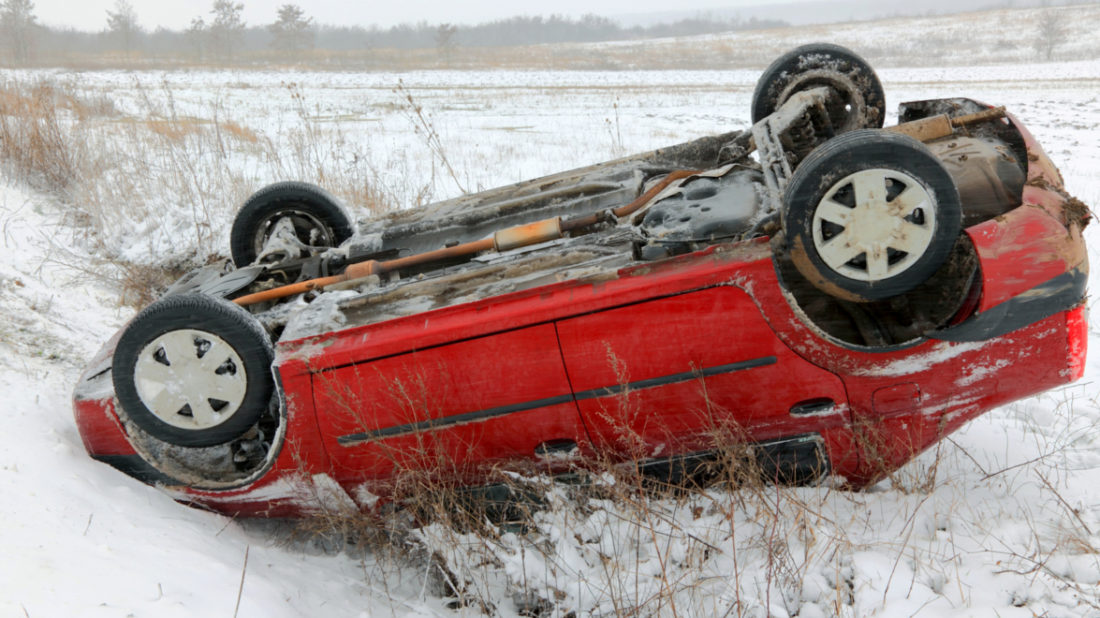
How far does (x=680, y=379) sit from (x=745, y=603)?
0.75 m

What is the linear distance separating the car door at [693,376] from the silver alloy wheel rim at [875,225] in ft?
1.10

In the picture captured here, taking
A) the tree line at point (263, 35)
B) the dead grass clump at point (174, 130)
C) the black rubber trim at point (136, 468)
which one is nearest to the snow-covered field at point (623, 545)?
the black rubber trim at point (136, 468)

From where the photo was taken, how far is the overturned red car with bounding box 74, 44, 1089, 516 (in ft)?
7.32

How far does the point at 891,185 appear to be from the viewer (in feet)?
7.27

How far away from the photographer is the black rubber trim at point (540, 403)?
92.3 inches

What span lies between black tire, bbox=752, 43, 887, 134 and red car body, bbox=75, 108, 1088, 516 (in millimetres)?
1203

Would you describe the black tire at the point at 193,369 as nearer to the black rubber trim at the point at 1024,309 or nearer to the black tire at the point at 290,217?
the black tire at the point at 290,217

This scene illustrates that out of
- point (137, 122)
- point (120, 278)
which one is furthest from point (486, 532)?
point (137, 122)

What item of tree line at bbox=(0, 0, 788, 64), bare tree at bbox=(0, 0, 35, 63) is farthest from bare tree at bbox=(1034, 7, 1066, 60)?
bare tree at bbox=(0, 0, 35, 63)

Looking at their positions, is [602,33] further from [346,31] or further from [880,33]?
[880,33]

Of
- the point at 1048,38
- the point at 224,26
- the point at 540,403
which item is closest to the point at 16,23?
the point at 224,26

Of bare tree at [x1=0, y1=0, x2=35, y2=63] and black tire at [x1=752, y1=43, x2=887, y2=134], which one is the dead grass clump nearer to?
black tire at [x1=752, y1=43, x2=887, y2=134]

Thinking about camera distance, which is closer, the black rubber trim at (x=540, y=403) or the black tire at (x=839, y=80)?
the black rubber trim at (x=540, y=403)

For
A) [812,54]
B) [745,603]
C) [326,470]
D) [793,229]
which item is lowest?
[745,603]
